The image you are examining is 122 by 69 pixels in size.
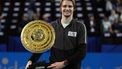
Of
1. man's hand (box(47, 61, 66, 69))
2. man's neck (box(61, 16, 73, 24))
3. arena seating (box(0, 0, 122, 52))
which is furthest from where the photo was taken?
arena seating (box(0, 0, 122, 52))

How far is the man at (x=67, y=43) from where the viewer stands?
13.0 ft

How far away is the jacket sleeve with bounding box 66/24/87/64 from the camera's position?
3957 millimetres

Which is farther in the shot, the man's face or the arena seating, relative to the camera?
the arena seating

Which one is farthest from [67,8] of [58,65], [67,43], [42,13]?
[42,13]

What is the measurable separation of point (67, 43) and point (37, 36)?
35cm

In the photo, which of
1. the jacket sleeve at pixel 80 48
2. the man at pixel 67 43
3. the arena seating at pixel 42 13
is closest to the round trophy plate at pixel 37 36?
the man at pixel 67 43

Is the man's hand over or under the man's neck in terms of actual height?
under

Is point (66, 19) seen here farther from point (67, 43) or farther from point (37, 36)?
point (37, 36)

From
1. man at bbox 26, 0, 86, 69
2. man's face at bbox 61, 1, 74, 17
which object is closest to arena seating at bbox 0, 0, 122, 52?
man at bbox 26, 0, 86, 69

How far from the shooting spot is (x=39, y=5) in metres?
13.6

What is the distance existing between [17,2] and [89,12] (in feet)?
9.58

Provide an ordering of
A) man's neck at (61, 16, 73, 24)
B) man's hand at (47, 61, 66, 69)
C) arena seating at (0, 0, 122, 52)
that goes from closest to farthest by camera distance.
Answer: man's hand at (47, 61, 66, 69), man's neck at (61, 16, 73, 24), arena seating at (0, 0, 122, 52)

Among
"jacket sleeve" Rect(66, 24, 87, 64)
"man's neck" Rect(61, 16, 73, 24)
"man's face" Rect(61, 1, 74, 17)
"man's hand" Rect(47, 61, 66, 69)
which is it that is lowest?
"man's hand" Rect(47, 61, 66, 69)

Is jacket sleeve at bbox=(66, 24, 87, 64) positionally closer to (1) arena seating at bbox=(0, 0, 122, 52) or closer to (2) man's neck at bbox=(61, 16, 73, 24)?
(2) man's neck at bbox=(61, 16, 73, 24)
